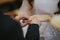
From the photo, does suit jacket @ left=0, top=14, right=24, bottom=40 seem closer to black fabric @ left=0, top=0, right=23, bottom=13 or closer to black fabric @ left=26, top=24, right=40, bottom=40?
black fabric @ left=26, top=24, right=40, bottom=40

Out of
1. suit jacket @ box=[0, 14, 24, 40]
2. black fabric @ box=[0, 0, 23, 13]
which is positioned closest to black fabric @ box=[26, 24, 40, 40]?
suit jacket @ box=[0, 14, 24, 40]

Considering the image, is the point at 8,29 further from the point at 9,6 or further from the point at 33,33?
the point at 9,6

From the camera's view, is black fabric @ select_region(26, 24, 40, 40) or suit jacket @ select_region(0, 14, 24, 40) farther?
black fabric @ select_region(26, 24, 40, 40)

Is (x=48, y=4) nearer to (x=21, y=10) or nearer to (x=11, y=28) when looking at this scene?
(x=21, y=10)

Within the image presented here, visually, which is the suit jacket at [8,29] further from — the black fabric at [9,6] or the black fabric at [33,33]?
the black fabric at [9,6]

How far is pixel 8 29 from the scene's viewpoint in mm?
624

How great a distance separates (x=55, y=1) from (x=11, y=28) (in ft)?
2.41

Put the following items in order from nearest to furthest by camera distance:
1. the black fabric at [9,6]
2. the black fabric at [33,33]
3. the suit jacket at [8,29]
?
the suit jacket at [8,29]
the black fabric at [33,33]
the black fabric at [9,6]

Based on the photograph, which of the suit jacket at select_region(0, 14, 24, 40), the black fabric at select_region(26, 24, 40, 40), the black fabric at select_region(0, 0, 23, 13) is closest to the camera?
the suit jacket at select_region(0, 14, 24, 40)

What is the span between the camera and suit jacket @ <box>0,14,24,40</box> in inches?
24.4

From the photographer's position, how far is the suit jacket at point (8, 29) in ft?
Answer: 2.04

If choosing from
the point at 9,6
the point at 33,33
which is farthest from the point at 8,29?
the point at 9,6

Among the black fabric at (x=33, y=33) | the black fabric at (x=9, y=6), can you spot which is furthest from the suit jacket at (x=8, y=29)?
the black fabric at (x=9, y=6)

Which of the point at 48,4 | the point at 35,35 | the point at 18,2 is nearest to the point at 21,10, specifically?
the point at 18,2
